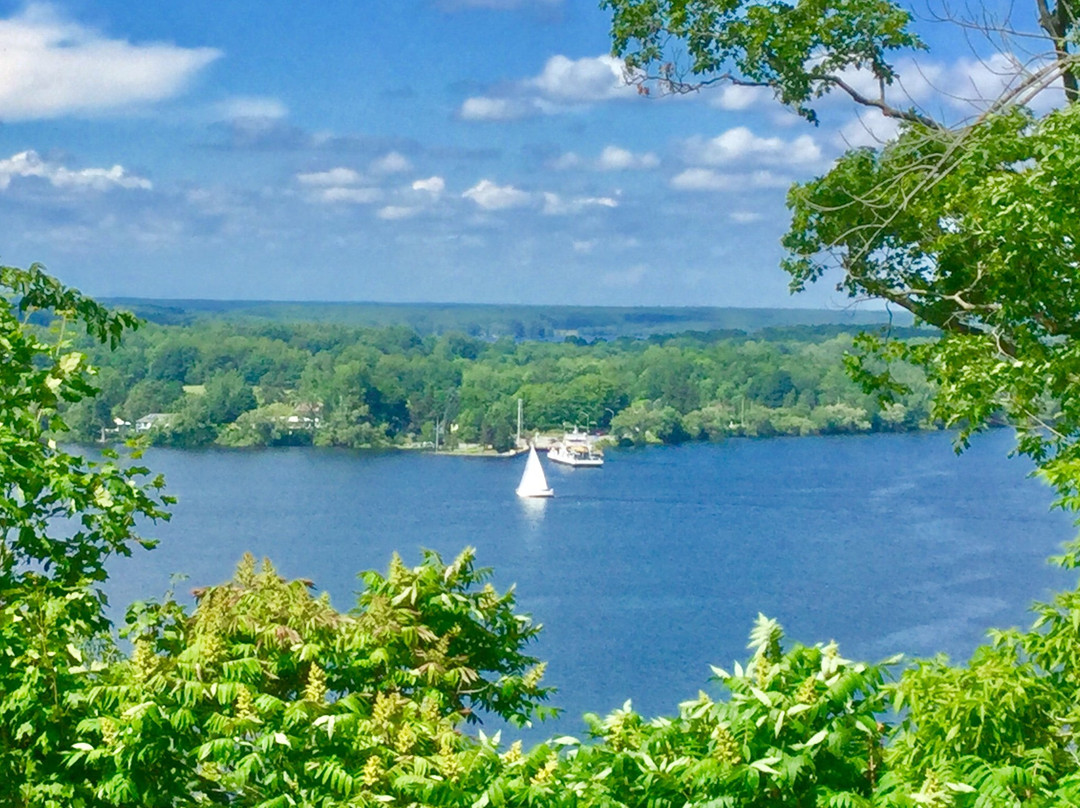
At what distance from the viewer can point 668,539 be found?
35938 millimetres

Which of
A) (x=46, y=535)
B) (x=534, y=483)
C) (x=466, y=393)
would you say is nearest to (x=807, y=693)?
(x=46, y=535)

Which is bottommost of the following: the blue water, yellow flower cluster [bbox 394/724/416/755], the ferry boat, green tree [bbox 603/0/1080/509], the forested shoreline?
the blue water

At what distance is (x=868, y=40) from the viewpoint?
23.2 feet

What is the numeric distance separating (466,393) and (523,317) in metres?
38.1

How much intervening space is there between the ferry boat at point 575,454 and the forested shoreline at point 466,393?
90.1 inches

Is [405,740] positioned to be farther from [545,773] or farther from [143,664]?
[143,664]

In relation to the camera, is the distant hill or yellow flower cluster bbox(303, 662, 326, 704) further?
the distant hill

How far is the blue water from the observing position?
81.8ft

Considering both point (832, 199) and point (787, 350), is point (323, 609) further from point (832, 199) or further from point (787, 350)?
point (787, 350)

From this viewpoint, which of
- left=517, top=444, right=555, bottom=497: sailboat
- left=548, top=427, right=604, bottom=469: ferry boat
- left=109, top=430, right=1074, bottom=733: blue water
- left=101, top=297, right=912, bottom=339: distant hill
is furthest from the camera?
left=101, top=297, right=912, bottom=339: distant hill

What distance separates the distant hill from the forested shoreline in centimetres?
1983

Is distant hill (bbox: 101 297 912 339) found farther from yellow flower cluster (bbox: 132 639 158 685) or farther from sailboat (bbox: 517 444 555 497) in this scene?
yellow flower cluster (bbox: 132 639 158 685)

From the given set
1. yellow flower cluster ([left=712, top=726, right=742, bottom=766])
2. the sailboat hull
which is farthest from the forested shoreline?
yellow flower cluster ([left=712, top=726, right=742, bottom=766])

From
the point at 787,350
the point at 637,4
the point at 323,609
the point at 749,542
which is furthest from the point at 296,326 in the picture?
the point at 323,609
